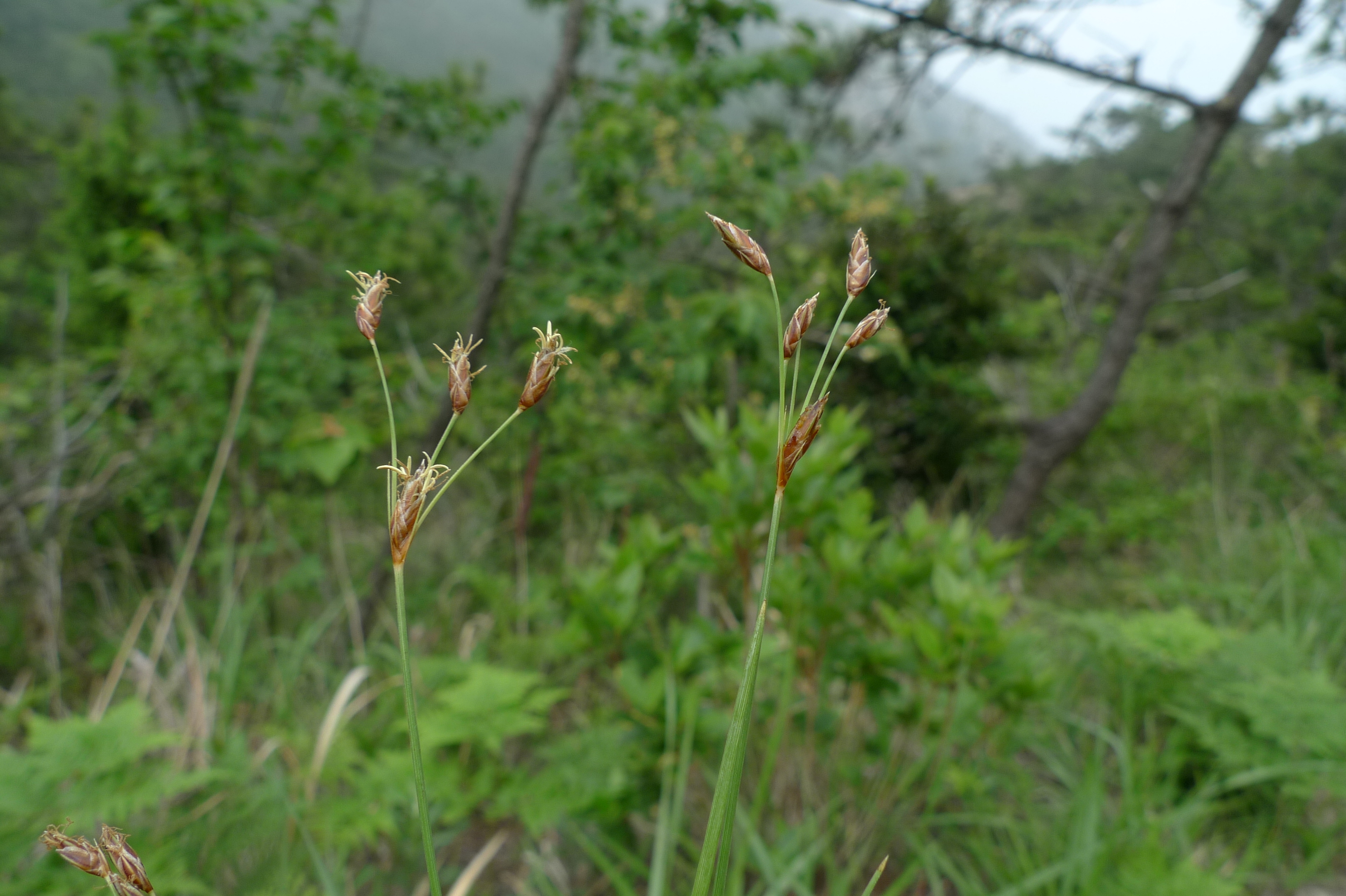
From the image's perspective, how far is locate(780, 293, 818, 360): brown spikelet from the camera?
Result: 34 centimetres

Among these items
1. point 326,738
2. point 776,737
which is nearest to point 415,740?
point 776,737

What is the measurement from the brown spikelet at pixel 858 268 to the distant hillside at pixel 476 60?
2.57 meters

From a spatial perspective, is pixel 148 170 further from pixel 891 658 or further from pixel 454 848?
pixel 891 658

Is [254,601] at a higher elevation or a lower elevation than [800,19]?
lower

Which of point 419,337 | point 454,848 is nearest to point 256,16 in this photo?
point 454,848

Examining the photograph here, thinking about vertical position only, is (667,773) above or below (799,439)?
below

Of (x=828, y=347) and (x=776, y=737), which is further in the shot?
(x=776, y=737)

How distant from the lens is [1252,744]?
1.58 meters

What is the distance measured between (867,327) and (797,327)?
0.11 ft

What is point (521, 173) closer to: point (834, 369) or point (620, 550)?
point (620, 550)

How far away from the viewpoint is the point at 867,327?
1.14ft

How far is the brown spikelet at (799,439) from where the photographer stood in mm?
324

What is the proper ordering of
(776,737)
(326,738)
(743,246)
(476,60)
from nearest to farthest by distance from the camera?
(743,246) < (776,737) < (326,738) < (476,60)

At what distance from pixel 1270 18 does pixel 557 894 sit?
14.5 ft
